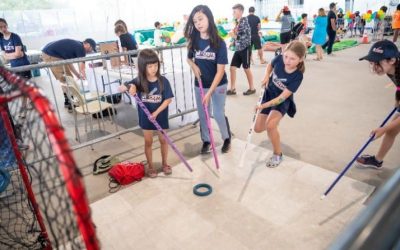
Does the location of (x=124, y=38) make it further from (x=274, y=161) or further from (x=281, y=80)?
(x=274, y=161)

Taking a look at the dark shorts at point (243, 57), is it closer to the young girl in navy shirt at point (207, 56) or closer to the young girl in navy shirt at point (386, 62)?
the young girl in navy shirt at point (207, 56)

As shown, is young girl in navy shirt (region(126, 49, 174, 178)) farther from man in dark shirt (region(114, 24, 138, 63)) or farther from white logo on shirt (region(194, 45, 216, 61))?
man in dark shirt (region(114, 24, 138, 63))

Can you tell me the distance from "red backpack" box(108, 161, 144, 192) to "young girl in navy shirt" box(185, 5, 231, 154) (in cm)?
103

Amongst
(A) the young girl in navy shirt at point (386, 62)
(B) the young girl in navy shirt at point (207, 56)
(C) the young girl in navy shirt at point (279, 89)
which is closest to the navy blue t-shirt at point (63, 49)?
(B) the young girl in navy shirt at point (207, 56)

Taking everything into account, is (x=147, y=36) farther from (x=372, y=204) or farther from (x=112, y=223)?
(x=372, y=204)

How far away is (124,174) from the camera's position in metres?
3.33

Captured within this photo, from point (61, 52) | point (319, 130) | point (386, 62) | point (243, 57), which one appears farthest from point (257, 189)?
point (61, 52)

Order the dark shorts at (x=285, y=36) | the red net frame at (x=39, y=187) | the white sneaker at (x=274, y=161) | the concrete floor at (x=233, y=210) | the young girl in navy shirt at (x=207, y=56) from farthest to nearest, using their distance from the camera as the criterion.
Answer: the dark shorts at (x=285, y=36), the white sneaker at (x=274, y=161), the young girl in navy shirt at (x=207, y=56), the concrete floor at (x=233, y=210), the red net frame at (x=39, y=187)

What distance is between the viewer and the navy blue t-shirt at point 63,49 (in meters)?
5.52

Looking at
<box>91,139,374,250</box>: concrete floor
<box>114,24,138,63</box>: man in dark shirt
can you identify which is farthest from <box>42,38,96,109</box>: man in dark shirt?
<box>91,139,374,250</box>: concrete floor

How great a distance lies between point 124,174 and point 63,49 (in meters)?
3.38

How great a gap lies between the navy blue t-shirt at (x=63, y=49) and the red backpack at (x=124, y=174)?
3.13m

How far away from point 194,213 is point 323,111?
11.4 ft

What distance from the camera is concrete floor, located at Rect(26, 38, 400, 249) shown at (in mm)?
2529
